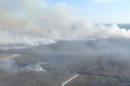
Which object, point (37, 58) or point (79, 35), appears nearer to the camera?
point (37, 58)

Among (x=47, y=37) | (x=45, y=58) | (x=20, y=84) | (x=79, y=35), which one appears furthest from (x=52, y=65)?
(x=79, y=35)

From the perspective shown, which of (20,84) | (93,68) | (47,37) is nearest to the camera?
(20,84)

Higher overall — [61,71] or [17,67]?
[17,67]

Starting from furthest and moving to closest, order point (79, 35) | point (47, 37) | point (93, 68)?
point (79, 35) → point (47, 37) → point (93, 68)

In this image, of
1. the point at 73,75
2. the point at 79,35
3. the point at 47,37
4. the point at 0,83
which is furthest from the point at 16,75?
the point at 79,35

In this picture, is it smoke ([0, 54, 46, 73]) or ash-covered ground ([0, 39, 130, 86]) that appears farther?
smoke ([0, 54, 46, 73])

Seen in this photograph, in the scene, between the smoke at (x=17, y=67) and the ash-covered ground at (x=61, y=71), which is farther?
the smoke at (x=17, y=67)

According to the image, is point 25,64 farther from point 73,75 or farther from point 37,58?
point 73,75

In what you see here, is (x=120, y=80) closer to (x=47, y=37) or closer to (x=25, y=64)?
(x=25, y=64)

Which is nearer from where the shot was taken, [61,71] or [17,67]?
[61,71]
